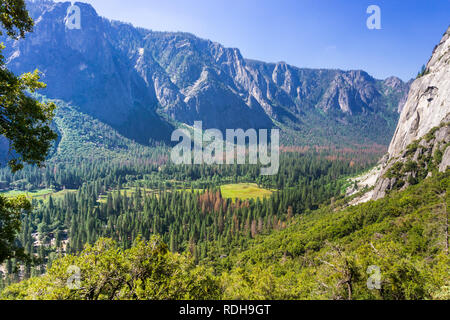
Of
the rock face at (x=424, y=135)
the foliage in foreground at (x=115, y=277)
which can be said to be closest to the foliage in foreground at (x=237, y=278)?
the foliage in foreground at (x=115, y=277)

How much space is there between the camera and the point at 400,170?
2982 inches

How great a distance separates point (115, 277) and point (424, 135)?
10251 cm

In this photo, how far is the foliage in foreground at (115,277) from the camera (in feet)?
42.8

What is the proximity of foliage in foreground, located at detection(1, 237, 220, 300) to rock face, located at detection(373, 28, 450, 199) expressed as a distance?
76.8 metres

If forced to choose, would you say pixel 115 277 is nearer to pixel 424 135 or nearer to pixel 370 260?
pixel 370 260

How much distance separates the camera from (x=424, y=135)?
80.0 meters

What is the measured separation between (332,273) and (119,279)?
17827 mm

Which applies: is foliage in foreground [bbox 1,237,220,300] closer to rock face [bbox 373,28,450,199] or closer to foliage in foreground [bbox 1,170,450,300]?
foliage in foreground [bbox 1,170,450,300]

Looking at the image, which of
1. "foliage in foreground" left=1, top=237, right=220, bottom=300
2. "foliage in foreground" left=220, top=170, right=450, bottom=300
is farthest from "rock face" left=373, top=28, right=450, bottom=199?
"foliage in foreground" left=1, top=237, right=220, bottom=300

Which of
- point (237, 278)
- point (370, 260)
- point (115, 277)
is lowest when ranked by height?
point (237, 278)

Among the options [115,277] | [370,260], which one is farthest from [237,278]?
[115,277]

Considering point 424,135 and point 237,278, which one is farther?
point 424,135
